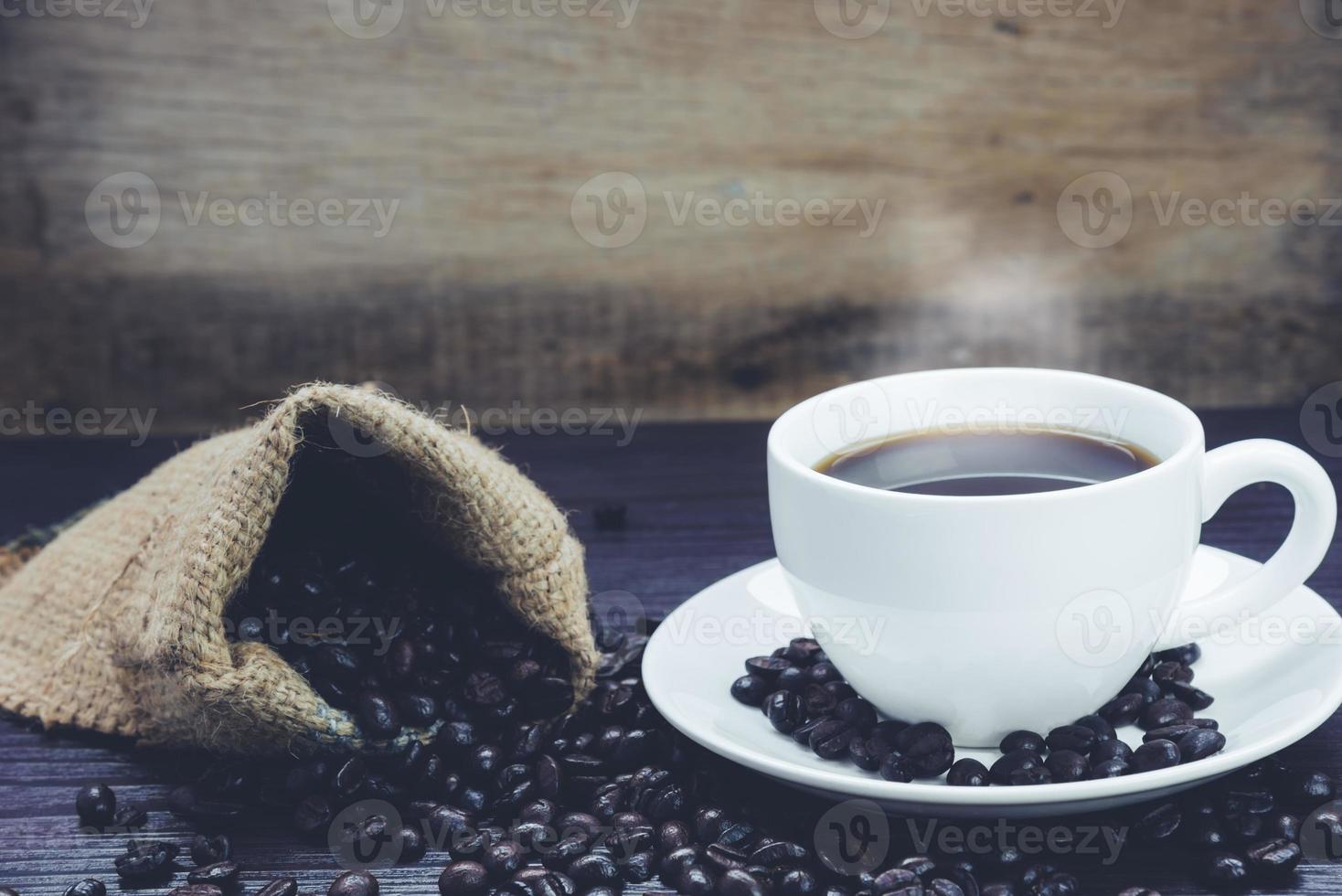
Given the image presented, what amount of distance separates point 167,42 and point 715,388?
85 centimetres

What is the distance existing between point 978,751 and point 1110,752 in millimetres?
90

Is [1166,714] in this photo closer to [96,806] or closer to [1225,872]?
[1225,872]

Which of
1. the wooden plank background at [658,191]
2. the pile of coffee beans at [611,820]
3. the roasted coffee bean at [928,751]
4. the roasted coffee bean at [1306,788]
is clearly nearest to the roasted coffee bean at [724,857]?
the pile of coffee beans at [611,820]

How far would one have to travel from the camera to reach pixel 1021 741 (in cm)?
85

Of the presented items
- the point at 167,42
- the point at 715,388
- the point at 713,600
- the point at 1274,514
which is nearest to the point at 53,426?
the point at 167,42

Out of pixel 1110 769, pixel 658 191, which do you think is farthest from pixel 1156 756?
pixel 658 191

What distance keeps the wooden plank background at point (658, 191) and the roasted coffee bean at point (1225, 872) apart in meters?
1.20

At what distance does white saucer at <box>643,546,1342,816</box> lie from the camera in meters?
0.74

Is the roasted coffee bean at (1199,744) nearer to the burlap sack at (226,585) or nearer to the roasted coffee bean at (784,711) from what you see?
the roasted coffee bean at (784,711)

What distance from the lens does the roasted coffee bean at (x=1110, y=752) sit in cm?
82

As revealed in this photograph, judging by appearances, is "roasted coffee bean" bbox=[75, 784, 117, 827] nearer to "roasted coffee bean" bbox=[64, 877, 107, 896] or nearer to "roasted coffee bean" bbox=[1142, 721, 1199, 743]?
"roasted coffee bean" bbox=[64, 877, 107, 896]

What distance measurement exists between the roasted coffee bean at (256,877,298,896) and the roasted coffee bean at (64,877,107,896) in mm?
94

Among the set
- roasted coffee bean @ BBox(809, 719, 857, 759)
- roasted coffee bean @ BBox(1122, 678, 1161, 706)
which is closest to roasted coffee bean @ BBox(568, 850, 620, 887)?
roasted coffee bean @ BBox(809, 719, 857, 759)

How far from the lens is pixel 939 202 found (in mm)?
1836
